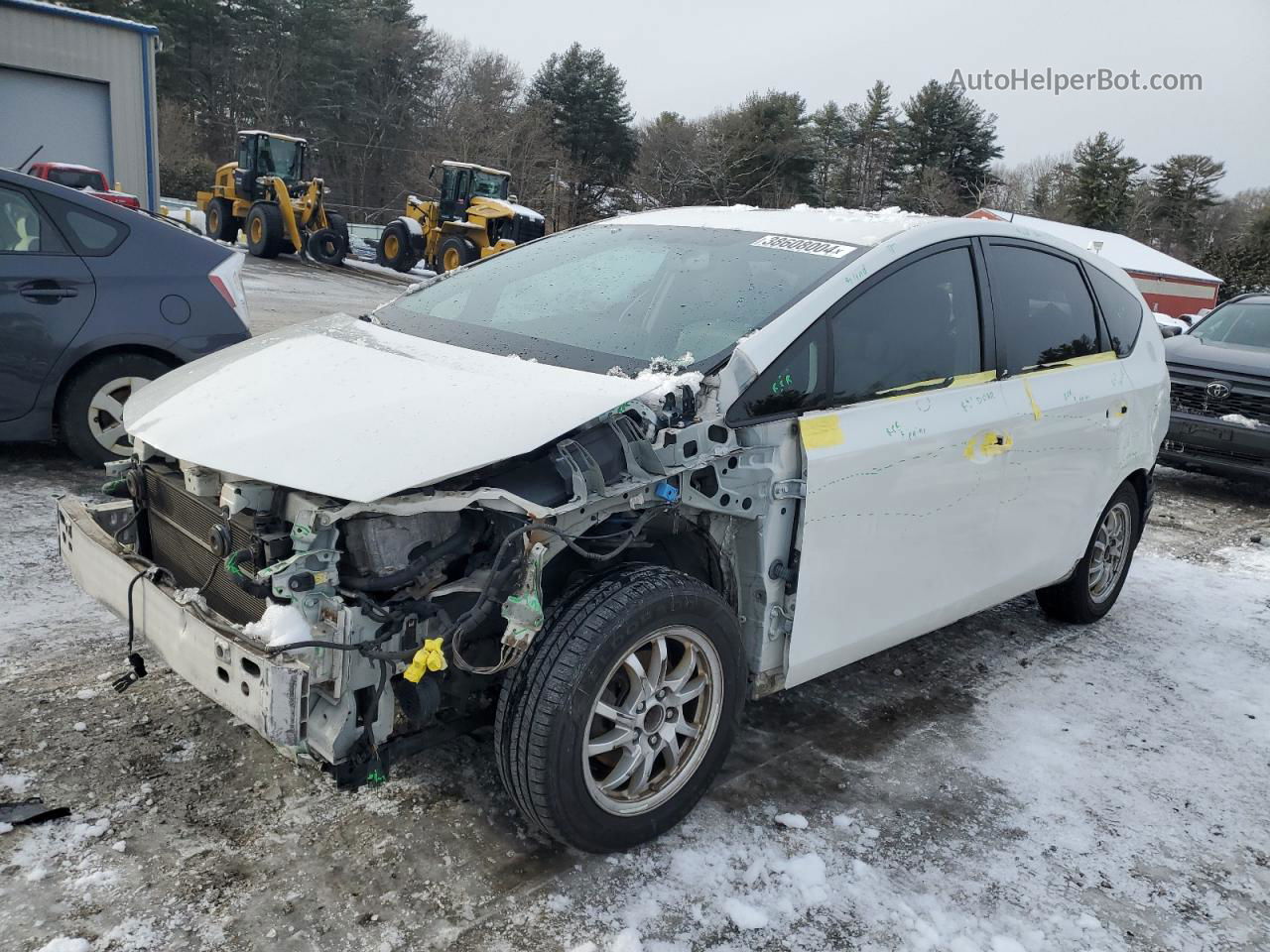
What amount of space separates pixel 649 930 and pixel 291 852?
0.98m

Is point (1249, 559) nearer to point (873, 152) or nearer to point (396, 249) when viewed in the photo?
point (396, 249)

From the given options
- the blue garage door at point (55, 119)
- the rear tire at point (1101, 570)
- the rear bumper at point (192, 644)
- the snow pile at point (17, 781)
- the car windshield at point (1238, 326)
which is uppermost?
the blue garage door at point (55, 119)

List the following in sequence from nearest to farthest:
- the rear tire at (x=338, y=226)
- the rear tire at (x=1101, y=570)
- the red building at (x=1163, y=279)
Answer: the rear tire at (x=1101, y=570) → the rear tire at (x=338, y=226) → the red building at (x=1163, y=279)

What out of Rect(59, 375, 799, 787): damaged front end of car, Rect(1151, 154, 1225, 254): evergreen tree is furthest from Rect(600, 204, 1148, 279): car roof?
Rect(1151, 154, 1225, 254): evergreen tree

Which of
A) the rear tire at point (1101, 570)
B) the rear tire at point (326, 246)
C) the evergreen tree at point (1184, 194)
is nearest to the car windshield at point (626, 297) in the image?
the rear tire at point (1101, 570)

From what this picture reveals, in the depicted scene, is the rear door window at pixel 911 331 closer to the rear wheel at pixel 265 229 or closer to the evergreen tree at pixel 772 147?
the rear wheel at pixel 265 229

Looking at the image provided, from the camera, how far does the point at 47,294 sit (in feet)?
16.8

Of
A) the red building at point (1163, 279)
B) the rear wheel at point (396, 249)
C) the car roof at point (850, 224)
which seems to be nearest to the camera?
the car roof at point (850, 224)

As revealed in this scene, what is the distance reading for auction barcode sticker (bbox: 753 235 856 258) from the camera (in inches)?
127

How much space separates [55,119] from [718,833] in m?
25.6

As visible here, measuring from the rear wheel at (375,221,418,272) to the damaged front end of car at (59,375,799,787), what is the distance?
20234 mm

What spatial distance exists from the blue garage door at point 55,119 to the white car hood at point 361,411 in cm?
2306

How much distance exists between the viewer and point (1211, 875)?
2.88 meters

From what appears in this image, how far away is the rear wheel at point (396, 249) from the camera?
72.4 feet
